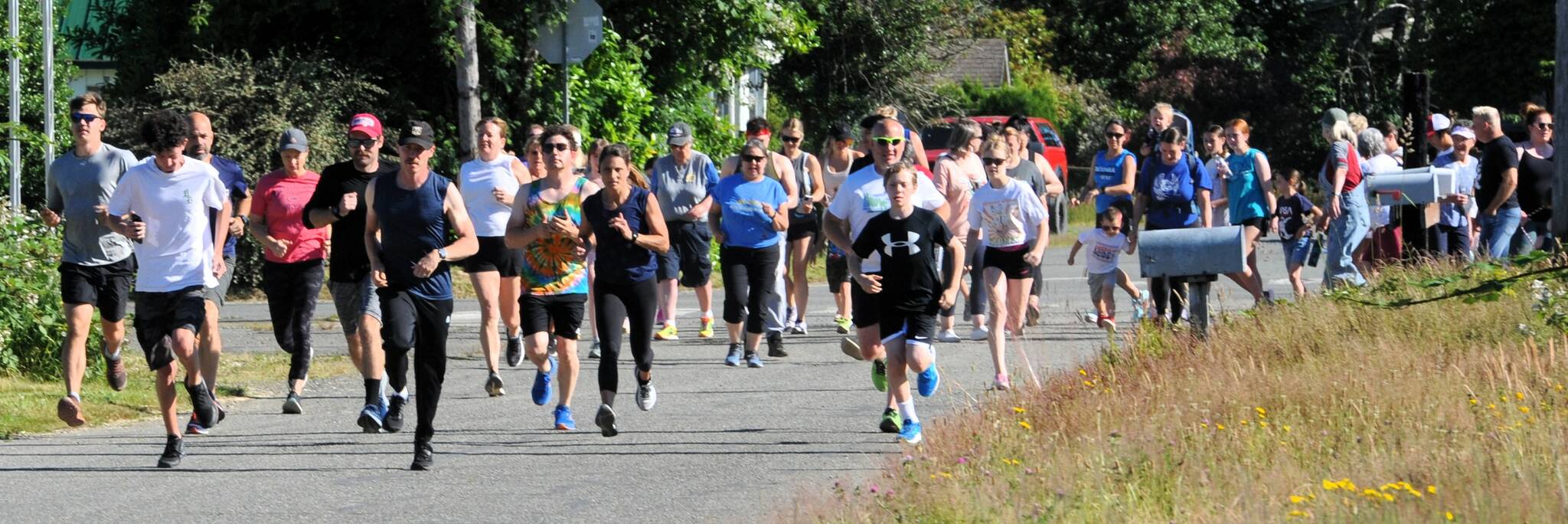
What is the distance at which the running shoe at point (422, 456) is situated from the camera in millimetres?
8570

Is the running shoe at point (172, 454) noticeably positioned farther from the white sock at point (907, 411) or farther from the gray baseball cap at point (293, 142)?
the white sock at point (907, 411)

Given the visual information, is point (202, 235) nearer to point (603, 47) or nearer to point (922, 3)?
point (603, 47)

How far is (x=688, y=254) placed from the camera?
546 inches

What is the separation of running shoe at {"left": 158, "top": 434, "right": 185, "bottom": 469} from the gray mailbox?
480 centimetres

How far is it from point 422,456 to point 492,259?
3.05 m

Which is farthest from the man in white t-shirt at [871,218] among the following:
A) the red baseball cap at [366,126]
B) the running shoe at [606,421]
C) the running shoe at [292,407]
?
the running shoe at [292,407]

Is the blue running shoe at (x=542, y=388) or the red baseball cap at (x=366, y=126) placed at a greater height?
the red baseball cap at (x=366, y=126)

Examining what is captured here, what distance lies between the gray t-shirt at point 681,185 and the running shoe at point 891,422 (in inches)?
184

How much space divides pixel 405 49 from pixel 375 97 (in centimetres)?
66

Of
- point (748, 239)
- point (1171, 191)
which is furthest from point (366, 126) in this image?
point (1171, 191)

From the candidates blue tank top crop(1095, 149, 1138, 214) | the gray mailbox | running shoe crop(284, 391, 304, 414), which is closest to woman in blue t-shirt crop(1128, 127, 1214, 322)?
blue tank top crop(1095, 149, 1138, 214)

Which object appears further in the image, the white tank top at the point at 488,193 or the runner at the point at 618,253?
Result: the white tank top at the point at 488,193

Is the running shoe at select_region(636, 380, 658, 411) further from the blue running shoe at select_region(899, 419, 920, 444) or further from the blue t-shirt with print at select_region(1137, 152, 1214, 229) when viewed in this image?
the blue t-shirt with print at select_region(1137, 152, 1214, 229)

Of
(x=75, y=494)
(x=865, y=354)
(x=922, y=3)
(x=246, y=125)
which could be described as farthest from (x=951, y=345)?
(x=922, y=3)
